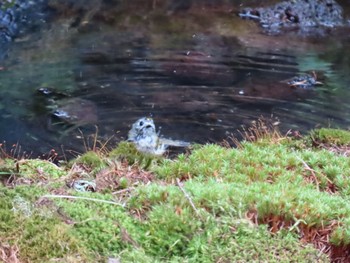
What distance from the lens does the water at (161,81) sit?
27.0 feet

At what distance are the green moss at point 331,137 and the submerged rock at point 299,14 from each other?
10.8 meters

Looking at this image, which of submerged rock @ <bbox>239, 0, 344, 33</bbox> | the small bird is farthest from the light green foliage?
submerged rock @ <bbox>239, 0, 344, 33</bbox>

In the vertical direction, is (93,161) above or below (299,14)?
above

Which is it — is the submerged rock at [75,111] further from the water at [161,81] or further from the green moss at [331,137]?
the green moss at [331,137]

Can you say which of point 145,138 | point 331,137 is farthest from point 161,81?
point 145,138

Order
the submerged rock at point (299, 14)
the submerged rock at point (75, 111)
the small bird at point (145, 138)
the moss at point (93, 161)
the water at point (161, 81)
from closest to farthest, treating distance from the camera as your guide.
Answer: the moss at point (93, 161) → the small bird at point (145, 138) → the water at point (161, 81) → the submerged rock at point (75, 111) → the submerged rock at point (299, 14)

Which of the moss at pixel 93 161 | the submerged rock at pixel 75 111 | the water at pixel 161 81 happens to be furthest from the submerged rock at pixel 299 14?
the moss at pixel 93 161

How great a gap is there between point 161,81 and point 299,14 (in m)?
8.04

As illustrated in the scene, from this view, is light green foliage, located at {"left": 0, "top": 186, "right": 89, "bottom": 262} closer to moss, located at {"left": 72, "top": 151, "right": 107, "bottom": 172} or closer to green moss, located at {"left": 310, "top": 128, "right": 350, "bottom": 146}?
moss, located at {"left": 72, "top": 151, "right": 107, "bottom": 172}

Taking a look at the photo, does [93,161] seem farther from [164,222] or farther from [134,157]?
[164,222]

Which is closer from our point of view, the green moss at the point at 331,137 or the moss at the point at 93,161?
the moss at the point at 93,161

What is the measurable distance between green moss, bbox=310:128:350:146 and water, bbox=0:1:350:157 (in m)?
2.38

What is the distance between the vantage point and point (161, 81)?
10.2 metres

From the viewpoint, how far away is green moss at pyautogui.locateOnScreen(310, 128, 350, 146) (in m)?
5.52
